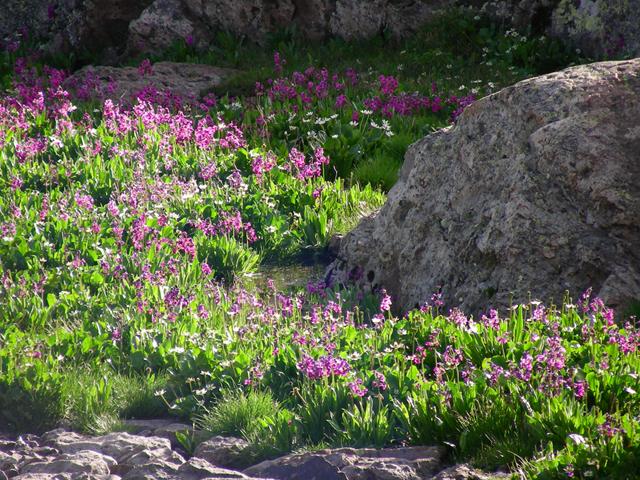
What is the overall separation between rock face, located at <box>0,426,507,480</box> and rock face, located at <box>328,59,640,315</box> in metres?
1.91

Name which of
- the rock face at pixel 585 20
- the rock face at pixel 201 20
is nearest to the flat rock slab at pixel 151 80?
the rock face at pixel 201 20

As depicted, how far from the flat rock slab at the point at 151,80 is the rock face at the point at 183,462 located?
7358 millimetres

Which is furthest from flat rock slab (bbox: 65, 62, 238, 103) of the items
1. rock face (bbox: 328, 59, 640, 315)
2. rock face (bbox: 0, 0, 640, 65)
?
rock face (bbox: 328, 59, 640, 315)

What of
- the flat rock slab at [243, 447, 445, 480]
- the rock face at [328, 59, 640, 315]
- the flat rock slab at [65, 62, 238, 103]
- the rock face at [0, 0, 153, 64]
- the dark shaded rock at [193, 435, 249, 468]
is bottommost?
the dark shaded rock at [193, 435, 249, 468]

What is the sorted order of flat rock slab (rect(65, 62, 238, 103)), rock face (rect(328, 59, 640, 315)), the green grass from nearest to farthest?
the green grass < rock face (rect(328, 59, 640, 315)) < flat rock slab (rect(65, 62, 238, 103))

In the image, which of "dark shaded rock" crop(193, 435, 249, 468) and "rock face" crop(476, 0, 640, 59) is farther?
"rock face" crop(476, 0, 640, 59)

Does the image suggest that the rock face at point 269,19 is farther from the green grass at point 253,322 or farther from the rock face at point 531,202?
the rock face at point 531,202

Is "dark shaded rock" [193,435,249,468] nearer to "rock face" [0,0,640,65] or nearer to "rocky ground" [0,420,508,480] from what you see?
"rocky ground" [0,420,508,480]

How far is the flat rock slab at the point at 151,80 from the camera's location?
10.2m

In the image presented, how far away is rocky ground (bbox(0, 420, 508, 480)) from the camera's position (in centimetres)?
282

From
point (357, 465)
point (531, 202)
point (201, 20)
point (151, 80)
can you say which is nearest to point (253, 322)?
point (357, 465)

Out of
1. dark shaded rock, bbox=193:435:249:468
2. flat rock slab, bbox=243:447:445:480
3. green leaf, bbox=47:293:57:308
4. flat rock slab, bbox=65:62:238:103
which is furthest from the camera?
flat rock slab, bbox=65:62:238:103

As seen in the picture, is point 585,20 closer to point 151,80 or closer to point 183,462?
point 151,80

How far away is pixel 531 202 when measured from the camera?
4.52 m
